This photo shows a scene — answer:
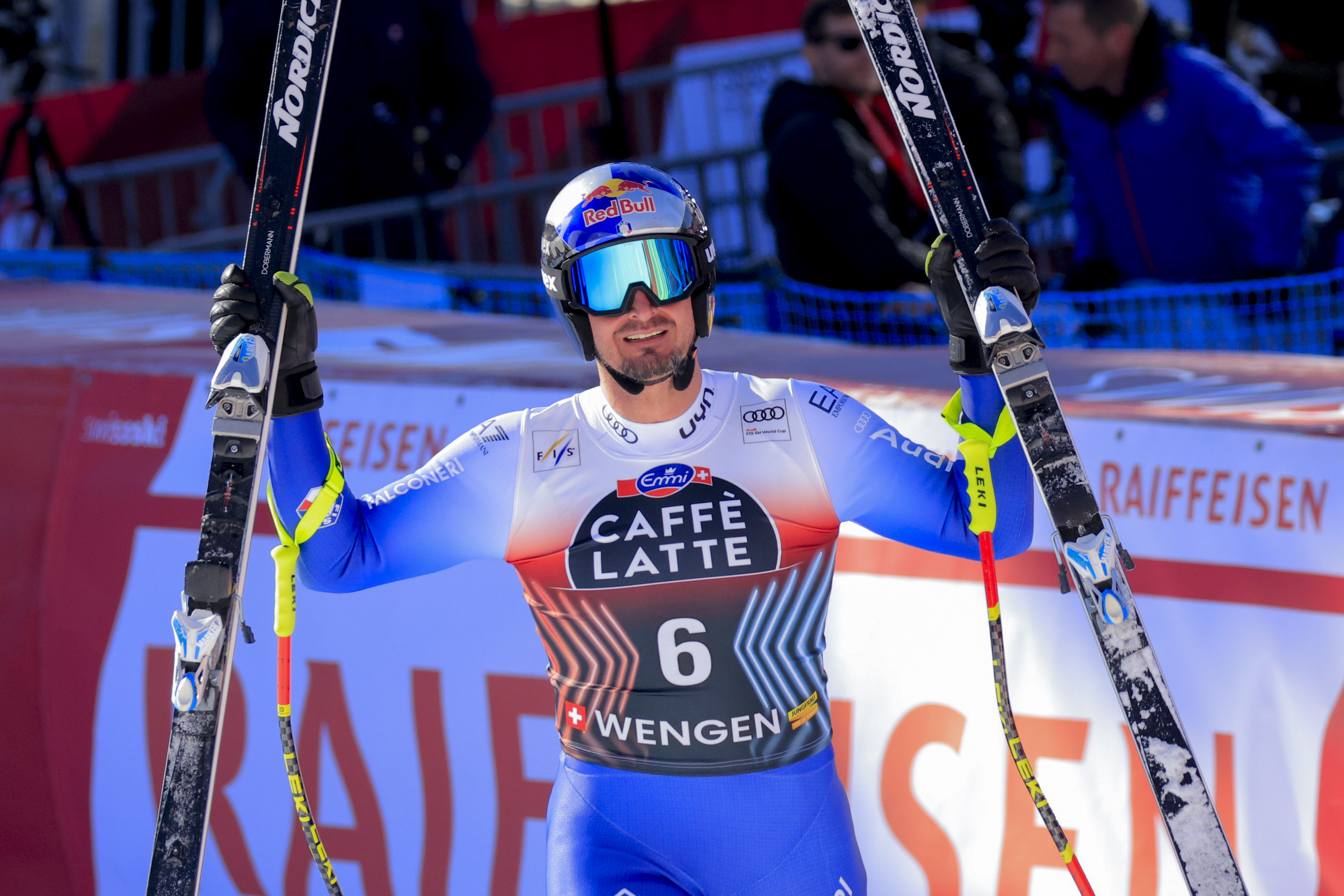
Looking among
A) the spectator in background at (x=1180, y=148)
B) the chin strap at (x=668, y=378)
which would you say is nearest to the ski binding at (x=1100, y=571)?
the chin strap at (x=668, y=378)

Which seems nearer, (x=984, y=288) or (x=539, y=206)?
(x=984, y=288)

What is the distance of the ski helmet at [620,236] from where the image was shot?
2994mm

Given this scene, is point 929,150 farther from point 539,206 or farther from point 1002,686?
point 539,206

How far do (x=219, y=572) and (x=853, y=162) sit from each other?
11.4 feet

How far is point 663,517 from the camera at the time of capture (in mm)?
3037

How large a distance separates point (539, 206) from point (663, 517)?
6.59m

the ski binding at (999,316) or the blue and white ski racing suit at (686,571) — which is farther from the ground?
the ski binding at (999,316)

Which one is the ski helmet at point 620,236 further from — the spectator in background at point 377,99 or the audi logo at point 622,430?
the spectator in background at point 377,99

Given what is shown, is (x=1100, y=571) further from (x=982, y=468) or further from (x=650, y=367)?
(x=650, y=367)

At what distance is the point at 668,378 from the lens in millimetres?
3049

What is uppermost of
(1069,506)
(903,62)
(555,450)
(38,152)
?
(38,152)

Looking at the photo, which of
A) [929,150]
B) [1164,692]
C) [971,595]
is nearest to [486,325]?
[971,595]

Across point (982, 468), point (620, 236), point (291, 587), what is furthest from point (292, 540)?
point (982, 468)

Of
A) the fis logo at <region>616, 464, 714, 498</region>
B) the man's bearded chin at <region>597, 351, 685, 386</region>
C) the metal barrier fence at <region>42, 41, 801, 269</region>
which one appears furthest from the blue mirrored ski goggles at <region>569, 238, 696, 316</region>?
the metal barrier fence at <region>42, 41, 801, 269</region>
